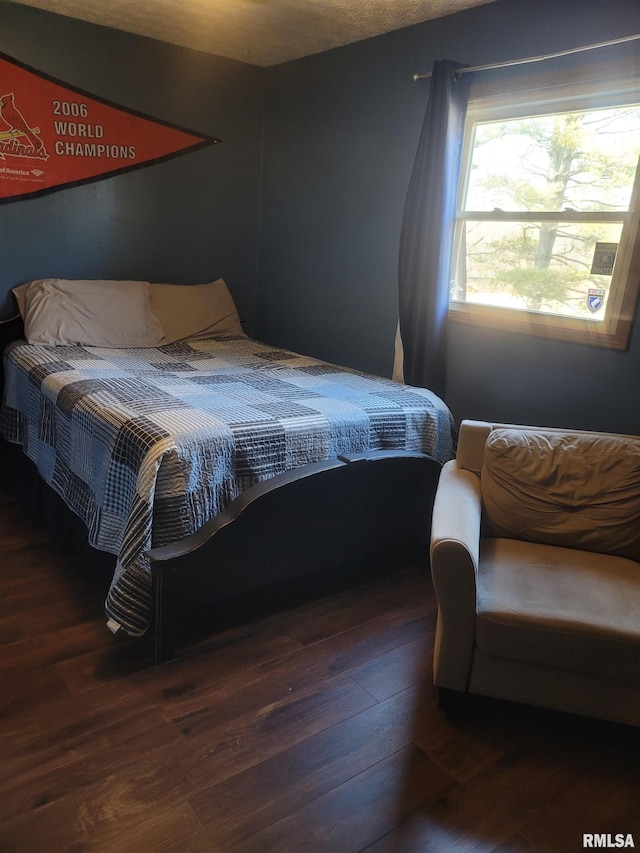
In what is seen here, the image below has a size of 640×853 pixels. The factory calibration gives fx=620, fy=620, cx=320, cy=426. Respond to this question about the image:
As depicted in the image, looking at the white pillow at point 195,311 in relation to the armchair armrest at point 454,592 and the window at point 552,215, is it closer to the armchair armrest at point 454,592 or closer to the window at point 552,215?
the window at point 552,215

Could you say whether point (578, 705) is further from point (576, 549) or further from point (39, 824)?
point (39, 824)

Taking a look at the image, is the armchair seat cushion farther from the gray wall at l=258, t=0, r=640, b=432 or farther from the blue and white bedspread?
the gray wall at l=258, t=0, r=640, b=432

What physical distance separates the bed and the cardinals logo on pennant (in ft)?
3.27

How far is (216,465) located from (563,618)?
108cm

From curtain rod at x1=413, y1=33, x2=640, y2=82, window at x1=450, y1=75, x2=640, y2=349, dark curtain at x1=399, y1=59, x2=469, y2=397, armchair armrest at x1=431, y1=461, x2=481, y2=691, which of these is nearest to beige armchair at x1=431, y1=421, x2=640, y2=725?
armchair armrest at x1=431, y1=461, x2=481, y2=691

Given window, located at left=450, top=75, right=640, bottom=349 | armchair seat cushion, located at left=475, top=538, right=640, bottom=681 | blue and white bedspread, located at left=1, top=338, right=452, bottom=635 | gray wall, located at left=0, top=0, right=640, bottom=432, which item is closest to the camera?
armchair seat cushion, located at left=475, top=538, right=640, bottom=681

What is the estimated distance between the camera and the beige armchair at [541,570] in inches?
62.9

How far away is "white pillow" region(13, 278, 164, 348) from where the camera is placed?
312 centimetres

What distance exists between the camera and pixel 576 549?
1985 mm

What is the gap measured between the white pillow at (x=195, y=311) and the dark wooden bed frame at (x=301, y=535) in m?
1.25

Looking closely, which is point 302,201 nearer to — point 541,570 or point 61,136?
point 61,136

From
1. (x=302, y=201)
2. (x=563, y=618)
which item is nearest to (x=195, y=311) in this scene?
(x=302, y=201)

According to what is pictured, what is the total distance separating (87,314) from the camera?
3.22 m

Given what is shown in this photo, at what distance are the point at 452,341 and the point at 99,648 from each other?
201 centimetres
